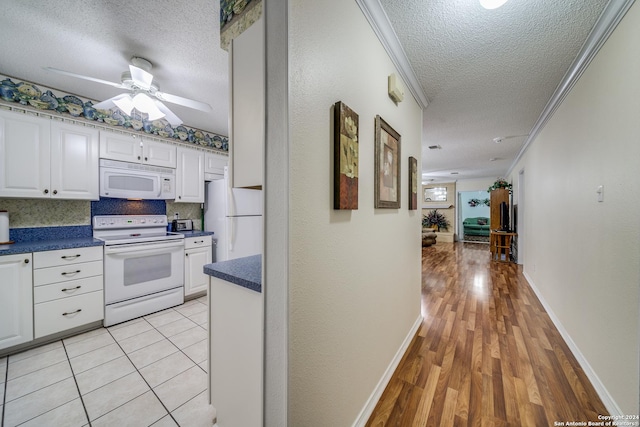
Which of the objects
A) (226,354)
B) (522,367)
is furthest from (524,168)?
(226,354)

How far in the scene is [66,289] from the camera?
2.17m

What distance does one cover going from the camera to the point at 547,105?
257 cm

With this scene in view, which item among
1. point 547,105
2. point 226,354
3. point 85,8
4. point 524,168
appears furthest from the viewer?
point 524,168

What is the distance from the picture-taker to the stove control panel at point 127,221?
274 cm

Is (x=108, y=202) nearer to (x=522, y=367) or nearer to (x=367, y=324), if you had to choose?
(x=367, y=324)

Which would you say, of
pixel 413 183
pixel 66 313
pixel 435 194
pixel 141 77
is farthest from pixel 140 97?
pixel 435 194

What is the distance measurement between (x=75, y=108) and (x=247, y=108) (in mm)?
2867

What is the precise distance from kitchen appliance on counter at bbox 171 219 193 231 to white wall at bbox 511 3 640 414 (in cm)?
433

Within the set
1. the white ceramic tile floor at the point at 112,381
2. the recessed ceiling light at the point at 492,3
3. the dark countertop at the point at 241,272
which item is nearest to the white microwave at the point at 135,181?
the white ceramic tile floor at the point at 112,381

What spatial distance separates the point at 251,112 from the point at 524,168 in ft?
17.4

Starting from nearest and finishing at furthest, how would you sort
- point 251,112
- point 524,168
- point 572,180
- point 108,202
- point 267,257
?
1. point 267,257
2. point 251,112
3. point 572,180
4. point 108,202
5. point 524,168

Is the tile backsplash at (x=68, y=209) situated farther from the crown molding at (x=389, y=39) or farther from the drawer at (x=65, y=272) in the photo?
the crown molding at (x=389, y=39)

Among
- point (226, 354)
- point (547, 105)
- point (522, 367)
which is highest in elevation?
point (547, 105)

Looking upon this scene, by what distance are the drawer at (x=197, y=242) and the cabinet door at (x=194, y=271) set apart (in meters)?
0.06
